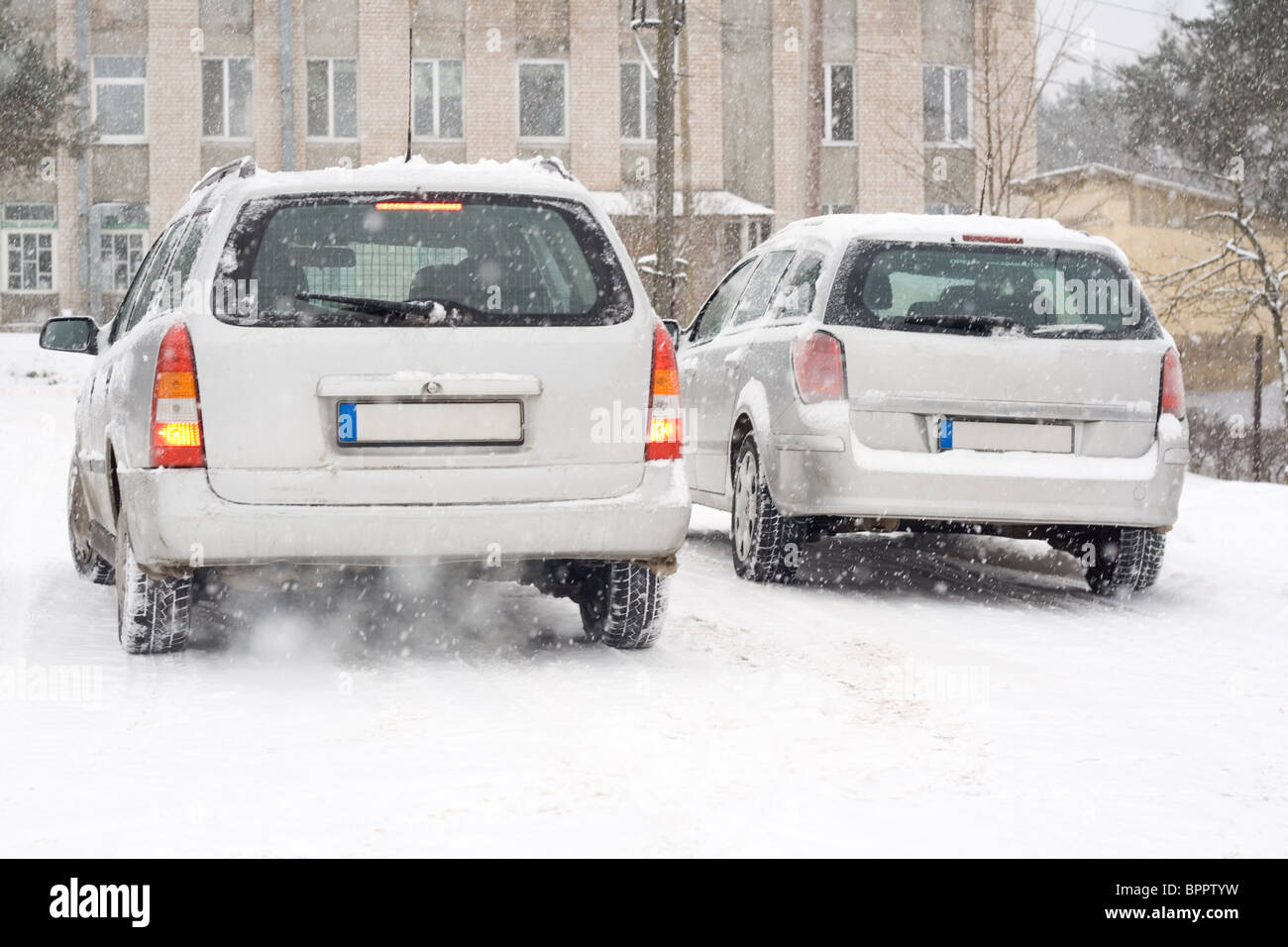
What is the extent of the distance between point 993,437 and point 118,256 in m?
35.1

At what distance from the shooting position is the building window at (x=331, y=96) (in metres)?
40.3

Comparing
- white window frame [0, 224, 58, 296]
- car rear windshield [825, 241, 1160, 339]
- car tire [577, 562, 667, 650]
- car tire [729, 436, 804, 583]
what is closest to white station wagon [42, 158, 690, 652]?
car tire [577, 562, 667, 650]

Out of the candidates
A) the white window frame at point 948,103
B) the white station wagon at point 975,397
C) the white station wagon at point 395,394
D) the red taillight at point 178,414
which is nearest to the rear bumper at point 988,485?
the white station wagon at point 975,397

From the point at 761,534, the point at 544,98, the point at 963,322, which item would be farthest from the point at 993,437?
the point at 544,98

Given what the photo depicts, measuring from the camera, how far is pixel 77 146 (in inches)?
1264

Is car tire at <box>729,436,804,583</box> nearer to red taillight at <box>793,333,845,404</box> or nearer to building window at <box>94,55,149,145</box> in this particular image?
red taillight at <box>793,333,845,404</box>

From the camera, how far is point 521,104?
135ft

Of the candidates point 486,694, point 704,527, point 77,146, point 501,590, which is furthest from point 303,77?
point 486,694

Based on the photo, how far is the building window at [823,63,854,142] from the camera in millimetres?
41969

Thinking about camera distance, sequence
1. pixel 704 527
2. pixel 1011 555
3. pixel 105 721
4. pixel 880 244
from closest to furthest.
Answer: pixel 105 721, pixel 880 244, pixel 1011 555, pixel 704 527

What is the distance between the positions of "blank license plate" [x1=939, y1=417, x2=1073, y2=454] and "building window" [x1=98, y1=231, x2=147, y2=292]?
34.4m

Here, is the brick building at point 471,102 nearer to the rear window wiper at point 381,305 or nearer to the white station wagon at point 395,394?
the white station wagon at point 395,394
